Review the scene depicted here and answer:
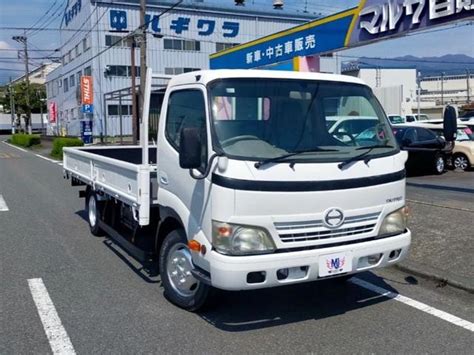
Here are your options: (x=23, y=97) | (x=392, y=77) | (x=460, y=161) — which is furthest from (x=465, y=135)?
(x=23, y=97)

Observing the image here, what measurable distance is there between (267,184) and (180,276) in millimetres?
1400

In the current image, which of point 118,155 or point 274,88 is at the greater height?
point 274,88

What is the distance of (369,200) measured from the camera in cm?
421

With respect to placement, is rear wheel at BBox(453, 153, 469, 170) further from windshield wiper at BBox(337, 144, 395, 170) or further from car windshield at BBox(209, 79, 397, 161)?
windshield wiper at BBox(337, 144, 395, 170)

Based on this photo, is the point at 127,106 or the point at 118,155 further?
the point at 127,106

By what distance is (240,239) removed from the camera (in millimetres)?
3816

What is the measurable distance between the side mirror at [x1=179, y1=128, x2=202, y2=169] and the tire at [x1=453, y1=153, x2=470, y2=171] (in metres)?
14.3

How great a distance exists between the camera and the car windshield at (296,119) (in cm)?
412

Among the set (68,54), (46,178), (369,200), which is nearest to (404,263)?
(369,200)

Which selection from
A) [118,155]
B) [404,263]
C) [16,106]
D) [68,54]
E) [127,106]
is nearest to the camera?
[404,263]

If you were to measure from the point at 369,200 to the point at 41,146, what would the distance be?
1491 inches

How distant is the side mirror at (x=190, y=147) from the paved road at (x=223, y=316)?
141 centimetres

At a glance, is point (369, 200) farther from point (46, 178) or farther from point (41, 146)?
point (41, 146)

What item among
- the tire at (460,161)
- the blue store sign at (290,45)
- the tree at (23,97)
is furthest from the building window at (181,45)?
the tire at (460,161)
